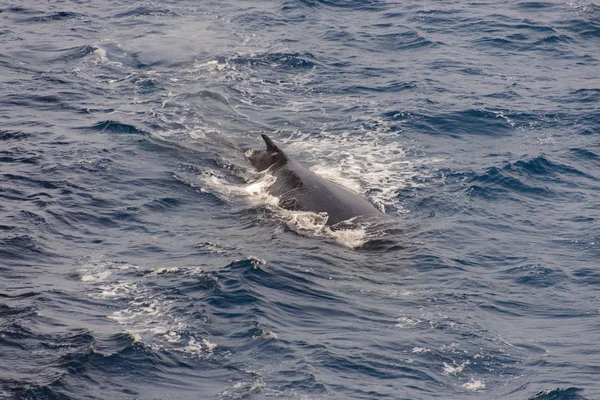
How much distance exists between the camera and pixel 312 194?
2534 centimetres

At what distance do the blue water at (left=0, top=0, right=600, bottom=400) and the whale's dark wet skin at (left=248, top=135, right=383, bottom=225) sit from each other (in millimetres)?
662

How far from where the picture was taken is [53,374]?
16.4 meters

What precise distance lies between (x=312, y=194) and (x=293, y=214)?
92 cm

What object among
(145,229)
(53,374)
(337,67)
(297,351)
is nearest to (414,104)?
(337,67)

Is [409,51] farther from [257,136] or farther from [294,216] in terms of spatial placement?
[294,216]

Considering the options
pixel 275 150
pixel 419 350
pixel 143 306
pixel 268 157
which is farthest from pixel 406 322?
pixel 268 157

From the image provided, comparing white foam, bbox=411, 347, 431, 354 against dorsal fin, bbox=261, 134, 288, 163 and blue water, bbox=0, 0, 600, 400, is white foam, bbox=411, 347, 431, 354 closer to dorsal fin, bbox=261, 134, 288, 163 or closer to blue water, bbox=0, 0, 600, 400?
blue water, bbox=0, 0, 600, 400

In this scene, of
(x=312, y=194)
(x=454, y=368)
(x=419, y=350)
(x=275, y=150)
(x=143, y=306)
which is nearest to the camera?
(x=454, y=368)

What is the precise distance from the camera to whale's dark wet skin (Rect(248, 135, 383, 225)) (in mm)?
24609

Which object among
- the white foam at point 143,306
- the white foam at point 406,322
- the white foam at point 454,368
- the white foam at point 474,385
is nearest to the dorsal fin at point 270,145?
the white foam at point 143,306

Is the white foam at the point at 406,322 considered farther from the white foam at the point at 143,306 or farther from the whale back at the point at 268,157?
the whale back at the point at 268,157

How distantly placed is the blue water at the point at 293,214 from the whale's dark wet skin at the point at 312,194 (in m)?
0.66

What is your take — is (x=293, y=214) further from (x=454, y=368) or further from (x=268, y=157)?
(x=454, y=368)

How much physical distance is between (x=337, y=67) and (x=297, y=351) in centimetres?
2368
